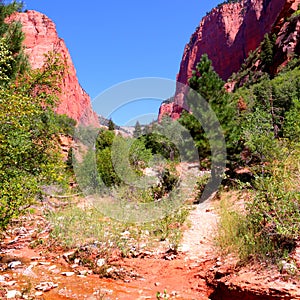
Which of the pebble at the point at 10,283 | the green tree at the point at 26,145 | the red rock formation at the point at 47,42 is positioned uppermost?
the red rock formation at the point at 47,42

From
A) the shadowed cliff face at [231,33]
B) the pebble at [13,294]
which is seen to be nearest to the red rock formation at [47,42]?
the shadowed cliff face at [231,33]

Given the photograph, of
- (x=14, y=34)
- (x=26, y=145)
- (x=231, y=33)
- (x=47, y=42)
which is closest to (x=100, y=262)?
(x=26, y=145)

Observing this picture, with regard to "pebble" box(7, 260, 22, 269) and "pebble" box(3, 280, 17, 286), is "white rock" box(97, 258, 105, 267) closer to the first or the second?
"pebble" box(3, 280, 17, 286)

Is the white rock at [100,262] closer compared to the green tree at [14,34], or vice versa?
the white rock at [100,262]

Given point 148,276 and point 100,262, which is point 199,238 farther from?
point 100,262

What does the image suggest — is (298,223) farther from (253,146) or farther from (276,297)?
(253,146)

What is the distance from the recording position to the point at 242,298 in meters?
4.11

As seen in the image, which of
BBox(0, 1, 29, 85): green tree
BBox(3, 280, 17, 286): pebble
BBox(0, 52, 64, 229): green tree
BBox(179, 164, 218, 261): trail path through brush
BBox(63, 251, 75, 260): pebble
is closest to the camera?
BBox(0, 52, 64, 229): green tree

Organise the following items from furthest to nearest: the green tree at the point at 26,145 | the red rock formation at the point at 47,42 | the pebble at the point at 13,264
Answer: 1. the red rock formation at the point at 47,42
2. the pebble at the point at 13,264
3. the green tree at the point at 26,145

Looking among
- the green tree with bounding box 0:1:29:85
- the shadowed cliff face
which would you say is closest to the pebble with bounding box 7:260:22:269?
the green tree with bounding box 0:1:29:85

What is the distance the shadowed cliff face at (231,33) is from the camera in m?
79.1

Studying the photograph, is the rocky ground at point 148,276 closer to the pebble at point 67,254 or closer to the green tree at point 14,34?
the pebble at point 67,254

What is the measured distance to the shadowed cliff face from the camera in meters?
79.1

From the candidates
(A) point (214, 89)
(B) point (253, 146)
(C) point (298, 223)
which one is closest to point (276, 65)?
(A) point (214, 89)
